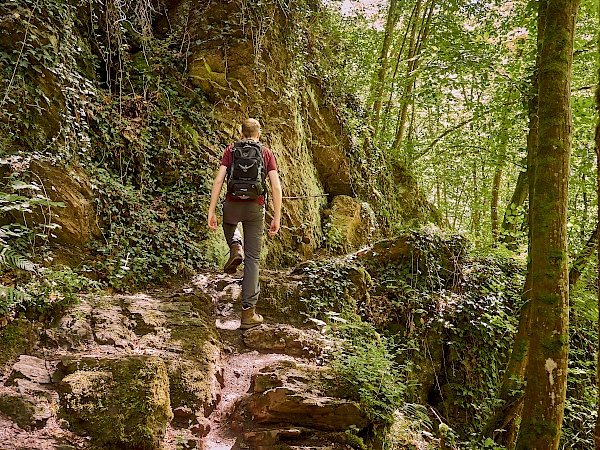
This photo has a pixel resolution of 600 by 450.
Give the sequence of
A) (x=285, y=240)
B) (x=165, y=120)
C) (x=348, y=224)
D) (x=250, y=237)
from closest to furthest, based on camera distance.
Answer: (x=250, y=237) < (x=165, y=120) < (x=285, y=240) < (x=348, y=224)

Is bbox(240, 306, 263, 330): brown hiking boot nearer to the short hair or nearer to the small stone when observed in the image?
the small stone

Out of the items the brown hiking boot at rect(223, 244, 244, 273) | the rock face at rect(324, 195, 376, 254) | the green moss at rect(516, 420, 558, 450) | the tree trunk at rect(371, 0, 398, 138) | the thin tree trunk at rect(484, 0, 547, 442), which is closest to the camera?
the green moss at rect(516, 420, 558, 450)

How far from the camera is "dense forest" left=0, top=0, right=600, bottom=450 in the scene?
406cm

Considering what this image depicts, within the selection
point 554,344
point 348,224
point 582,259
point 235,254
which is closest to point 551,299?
point 554,344

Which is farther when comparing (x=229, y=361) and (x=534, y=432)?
(x=229, y=361)

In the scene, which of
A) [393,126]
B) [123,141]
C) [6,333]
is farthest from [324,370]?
[393,126]

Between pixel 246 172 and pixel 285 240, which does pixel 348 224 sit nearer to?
pixel 285 240

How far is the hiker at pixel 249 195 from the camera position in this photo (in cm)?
537

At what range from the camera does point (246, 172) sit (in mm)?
5355

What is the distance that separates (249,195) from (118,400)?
279 cm

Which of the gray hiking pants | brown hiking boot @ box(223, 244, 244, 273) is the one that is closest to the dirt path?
the gray hiking pants

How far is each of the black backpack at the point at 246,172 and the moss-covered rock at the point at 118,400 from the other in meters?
2.39

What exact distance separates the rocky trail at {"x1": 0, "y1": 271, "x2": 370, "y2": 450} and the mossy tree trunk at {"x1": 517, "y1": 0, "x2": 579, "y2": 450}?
1.88 m

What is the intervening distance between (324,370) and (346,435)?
0.83m
